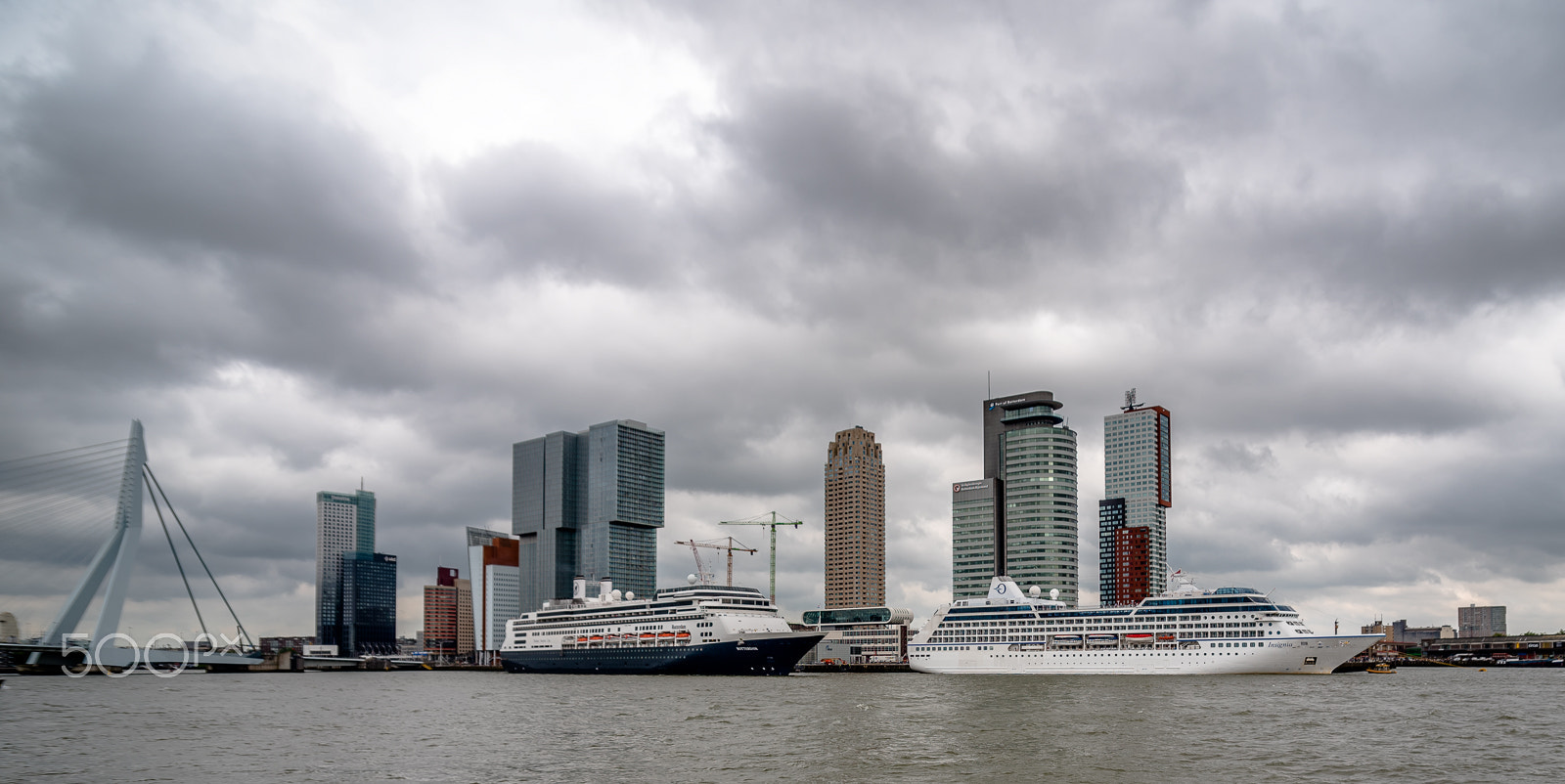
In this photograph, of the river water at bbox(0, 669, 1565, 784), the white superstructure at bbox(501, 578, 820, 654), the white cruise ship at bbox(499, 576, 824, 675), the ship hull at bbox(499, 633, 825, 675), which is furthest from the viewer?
the white superstructure at bbox(501, 578, 820, 654)

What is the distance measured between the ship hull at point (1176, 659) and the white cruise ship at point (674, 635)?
2160cm

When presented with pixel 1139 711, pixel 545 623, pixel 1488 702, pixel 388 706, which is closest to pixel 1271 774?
pixel 1139 711

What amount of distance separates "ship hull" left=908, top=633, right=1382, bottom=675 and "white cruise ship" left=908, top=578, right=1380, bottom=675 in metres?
0.10

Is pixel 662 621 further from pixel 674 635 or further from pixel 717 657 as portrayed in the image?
pixel 717 657

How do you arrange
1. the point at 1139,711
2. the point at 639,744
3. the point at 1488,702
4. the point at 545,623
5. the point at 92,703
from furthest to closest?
the point at 545,623, the point at 92,703, the point at 1488,702, the point at 1139,711, the point at 639,744

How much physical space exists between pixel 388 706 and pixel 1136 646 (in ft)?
259

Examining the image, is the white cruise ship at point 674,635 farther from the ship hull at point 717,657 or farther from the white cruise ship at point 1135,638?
the white cruise ship at point 1135,638

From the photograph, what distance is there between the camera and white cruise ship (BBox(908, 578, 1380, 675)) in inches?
4459

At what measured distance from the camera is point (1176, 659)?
118 meters

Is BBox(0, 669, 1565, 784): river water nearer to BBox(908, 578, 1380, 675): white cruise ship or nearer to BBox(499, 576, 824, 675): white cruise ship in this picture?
BBox(908, 578, 1380, 675): white cruise ship

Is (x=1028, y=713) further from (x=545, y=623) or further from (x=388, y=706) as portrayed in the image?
(x=545, y=623)

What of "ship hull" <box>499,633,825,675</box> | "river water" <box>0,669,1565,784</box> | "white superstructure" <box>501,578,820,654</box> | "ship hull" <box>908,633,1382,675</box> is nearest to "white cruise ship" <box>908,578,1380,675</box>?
"ship hull" <box>908,633,1382,675</box>

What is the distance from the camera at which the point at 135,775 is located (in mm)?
42812

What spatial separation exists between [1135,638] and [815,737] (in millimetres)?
77075
